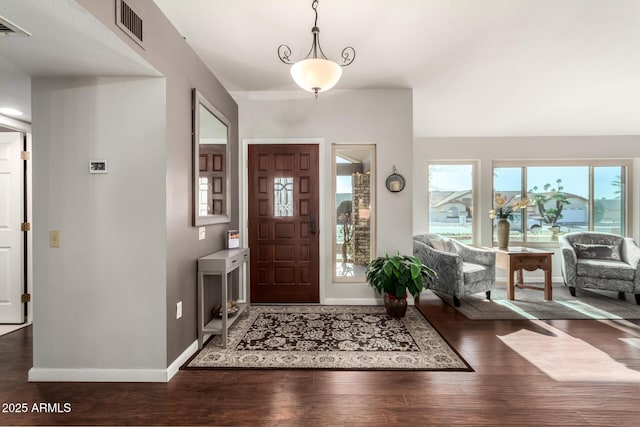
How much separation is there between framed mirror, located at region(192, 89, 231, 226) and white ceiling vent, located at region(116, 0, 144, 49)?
71 centimetres

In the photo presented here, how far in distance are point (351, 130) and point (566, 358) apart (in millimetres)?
3122

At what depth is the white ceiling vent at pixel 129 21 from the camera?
1.67m

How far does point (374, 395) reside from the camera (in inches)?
78.3

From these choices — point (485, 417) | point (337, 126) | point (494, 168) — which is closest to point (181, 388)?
point (485, 417)

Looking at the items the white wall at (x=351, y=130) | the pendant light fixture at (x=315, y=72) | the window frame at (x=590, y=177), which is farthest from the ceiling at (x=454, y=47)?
the window frame at (x=590, y=177)

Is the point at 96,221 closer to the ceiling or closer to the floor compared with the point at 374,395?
closer to the ceiling

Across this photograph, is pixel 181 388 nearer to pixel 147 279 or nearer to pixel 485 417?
pixel 147 279

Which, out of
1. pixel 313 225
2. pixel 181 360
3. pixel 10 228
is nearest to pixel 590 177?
pixel 313 225

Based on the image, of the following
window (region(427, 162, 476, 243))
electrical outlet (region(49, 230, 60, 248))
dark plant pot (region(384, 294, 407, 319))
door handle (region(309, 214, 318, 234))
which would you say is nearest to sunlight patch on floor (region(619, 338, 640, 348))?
dark plant pot (region(384, 294, 407, 319))

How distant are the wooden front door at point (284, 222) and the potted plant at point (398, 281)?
2.94ft

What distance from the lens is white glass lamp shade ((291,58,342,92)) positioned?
2.07m

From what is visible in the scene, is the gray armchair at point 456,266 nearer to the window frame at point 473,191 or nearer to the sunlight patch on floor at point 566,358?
the sunlight patch on floor at point 566,358

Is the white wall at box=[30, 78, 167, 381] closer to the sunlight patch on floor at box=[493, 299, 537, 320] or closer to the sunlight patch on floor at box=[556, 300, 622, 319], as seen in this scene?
the sunlight patch on floor at box=[493, 299, 537, 320]

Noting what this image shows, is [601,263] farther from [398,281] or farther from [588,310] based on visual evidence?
[398,281]
